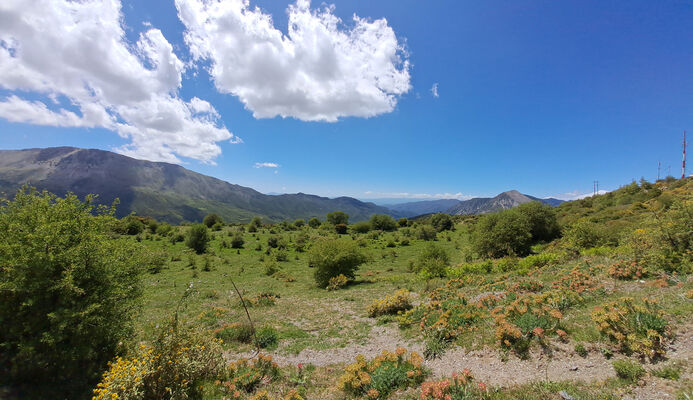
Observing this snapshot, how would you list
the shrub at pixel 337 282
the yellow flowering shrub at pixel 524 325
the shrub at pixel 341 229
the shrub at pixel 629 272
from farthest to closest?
the shrub at pixel 341 229
the shrub at pixel 337 282
the shrub at pixel 629 272
the yellow flowering shrub at pixel 524 325

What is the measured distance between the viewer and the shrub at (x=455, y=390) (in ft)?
16.4

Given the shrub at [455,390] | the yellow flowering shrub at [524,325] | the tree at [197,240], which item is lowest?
the tree at [197,240]

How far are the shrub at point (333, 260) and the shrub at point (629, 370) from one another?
17088 mm

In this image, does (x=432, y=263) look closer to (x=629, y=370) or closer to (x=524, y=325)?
(x=524, y=325)

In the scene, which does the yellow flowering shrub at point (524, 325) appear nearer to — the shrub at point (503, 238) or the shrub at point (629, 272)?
the shrub at point (629, 272)

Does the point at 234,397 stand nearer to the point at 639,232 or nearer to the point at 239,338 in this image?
the point at 239,338

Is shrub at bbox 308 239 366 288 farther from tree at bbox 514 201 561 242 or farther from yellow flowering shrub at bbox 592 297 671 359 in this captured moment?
tree at bbox 514 201 561 242

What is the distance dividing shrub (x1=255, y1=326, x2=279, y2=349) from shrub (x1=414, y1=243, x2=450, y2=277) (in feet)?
45.5

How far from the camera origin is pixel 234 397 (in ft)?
20.0

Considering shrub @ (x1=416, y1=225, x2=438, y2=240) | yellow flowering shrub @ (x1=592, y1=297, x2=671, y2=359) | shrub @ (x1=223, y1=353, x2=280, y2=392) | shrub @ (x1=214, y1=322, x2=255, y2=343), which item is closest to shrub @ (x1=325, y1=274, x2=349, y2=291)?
shrub @ (x1=214, y1=322, x2=255, y2=343)

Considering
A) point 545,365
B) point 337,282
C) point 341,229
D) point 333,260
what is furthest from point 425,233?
point 545,365

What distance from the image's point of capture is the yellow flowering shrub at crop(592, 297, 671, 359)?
17.3 ft

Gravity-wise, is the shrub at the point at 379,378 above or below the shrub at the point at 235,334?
above

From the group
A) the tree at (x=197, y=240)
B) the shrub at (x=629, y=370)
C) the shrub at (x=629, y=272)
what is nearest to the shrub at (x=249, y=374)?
the shrub at (x=629, y=370)
